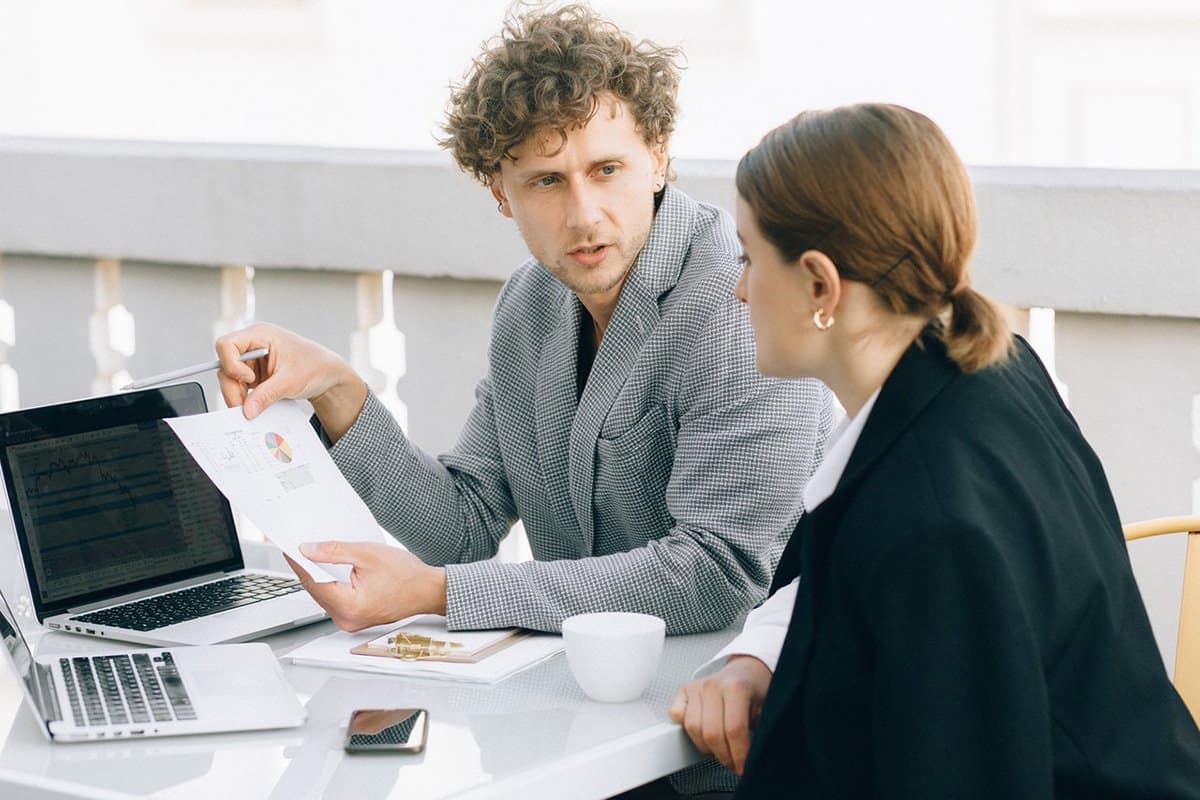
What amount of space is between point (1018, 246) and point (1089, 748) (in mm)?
1171

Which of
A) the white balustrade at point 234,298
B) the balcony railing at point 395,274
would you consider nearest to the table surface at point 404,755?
the balcony railing at point 395,274

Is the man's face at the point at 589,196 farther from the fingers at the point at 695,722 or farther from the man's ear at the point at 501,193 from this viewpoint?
the fingers at the point at 695,722

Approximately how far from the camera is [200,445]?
1.54 metres

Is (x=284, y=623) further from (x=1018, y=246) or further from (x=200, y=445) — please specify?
(x=1018, y=246)

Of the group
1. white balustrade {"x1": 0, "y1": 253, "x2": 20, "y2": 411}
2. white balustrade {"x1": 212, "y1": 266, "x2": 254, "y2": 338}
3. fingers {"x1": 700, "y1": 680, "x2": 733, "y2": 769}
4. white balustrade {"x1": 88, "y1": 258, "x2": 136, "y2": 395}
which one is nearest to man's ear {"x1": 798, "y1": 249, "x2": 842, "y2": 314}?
fingers {"x1": 700, "y1": 680, "x2": 733, "y2": 769}

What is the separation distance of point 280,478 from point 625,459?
397 millimetres

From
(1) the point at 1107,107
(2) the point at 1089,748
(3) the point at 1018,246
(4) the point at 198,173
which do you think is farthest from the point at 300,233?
(1) the point at 1107,107

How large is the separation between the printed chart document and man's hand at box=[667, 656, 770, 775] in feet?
1.24

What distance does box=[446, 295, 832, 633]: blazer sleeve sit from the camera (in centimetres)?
159

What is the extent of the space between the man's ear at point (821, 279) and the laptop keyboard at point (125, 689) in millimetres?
616

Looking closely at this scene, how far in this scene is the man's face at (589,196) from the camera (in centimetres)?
175

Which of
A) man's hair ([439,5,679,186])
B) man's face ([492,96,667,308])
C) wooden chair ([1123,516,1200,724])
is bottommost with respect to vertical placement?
wooden chair ([1123,516,1200,724])

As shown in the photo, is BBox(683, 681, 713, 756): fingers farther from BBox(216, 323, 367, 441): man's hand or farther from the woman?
BBox(216, 323, 367, 441): man's hand

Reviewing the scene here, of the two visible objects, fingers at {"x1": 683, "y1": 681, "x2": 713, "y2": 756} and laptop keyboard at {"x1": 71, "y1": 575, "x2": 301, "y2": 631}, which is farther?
laptop keyboard at {"x1": 71, "y1": 575, "x2": 301, "y2": 631}
